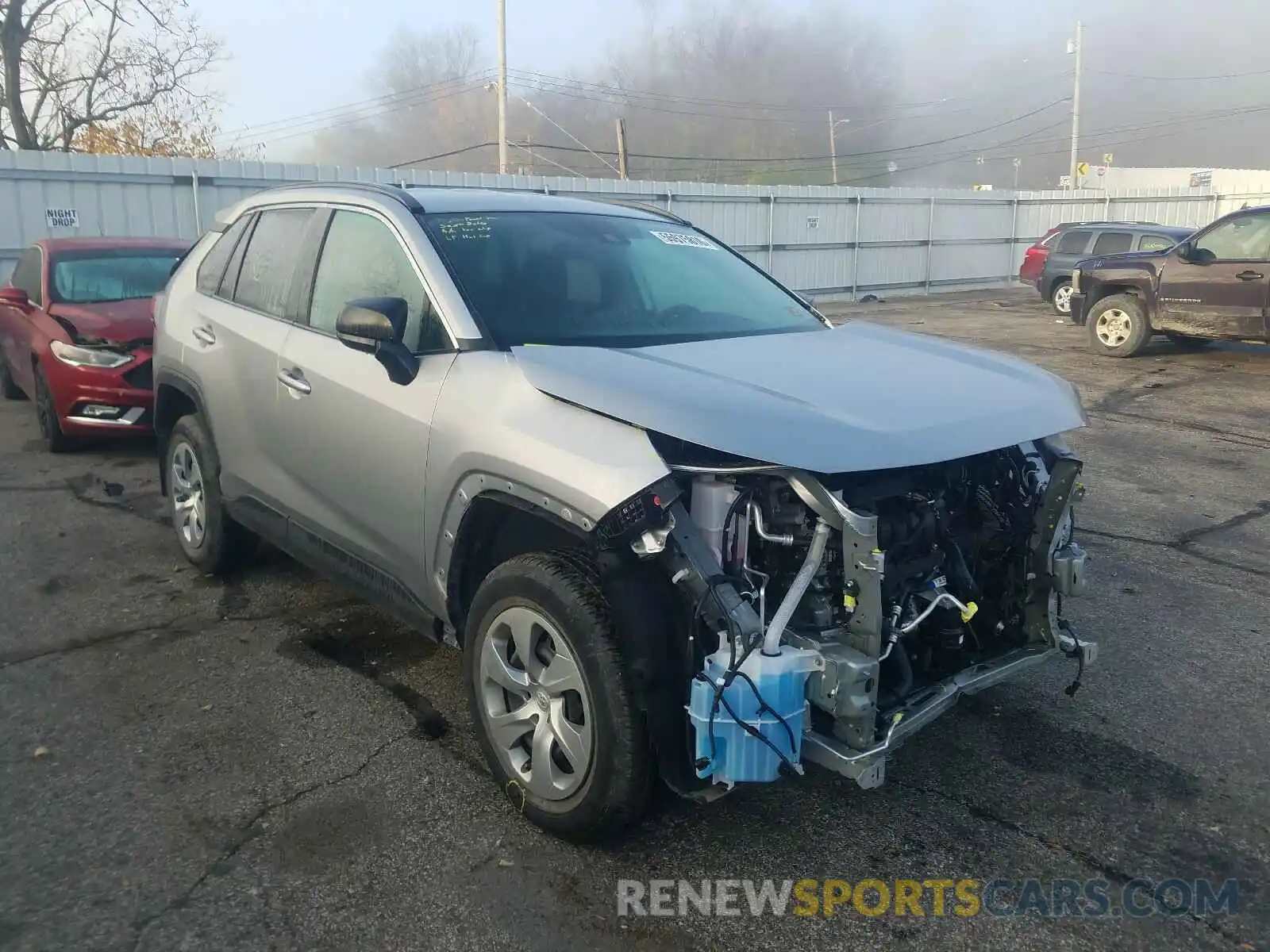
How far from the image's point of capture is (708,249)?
15.7 ft

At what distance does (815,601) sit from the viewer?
2953 mm

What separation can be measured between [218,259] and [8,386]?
651cm

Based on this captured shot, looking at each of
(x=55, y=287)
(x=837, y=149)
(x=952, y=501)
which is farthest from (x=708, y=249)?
(x=837, y=149)

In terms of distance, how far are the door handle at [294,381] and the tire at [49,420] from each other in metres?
4.70

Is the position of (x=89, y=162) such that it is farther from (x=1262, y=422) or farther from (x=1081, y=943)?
(x=1081, y=943)

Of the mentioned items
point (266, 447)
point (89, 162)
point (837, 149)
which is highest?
point (837, 149)

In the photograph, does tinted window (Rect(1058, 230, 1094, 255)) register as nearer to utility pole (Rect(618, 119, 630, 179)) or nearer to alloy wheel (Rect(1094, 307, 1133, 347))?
alloy wheel (Rect(1094, 307, 1133, 347))

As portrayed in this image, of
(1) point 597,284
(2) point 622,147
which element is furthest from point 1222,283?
(2) point 622,147

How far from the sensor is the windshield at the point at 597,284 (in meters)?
3.75

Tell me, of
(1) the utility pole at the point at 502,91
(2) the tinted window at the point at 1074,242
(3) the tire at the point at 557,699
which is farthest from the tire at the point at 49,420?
(1) the utility pole at the point at 502,91

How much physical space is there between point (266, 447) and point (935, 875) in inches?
123

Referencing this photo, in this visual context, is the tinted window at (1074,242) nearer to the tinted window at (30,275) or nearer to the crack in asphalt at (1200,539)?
the crack in asphalt at (1200,539)

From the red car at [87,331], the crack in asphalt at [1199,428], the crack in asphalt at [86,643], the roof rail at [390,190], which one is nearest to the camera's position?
the roof rail at [390,190]

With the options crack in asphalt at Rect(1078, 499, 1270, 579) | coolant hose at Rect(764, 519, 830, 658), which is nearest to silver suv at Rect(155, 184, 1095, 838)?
coolant hose at Rect(764, 519, 830, 658)
